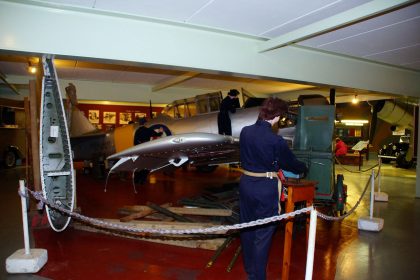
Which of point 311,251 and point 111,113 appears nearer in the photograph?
point 311,251

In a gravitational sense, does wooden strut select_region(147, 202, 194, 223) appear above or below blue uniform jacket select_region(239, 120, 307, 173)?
below

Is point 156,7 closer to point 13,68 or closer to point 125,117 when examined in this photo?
point 13,68

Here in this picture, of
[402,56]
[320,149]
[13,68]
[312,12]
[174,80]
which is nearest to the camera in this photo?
[312,12]

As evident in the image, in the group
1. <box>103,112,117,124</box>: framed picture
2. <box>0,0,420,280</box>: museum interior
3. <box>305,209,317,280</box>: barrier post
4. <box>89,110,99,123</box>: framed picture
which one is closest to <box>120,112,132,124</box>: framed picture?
<box>103,112,117,124</box>: framed picture

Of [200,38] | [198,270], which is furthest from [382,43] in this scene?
[198,270]

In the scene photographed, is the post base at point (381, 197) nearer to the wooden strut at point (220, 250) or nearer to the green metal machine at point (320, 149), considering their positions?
the green metal machine at point (320, 149)

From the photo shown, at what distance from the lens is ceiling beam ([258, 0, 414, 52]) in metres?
3.23

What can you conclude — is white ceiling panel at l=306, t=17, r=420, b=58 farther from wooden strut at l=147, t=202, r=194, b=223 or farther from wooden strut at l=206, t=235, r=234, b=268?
wooden strut at l=147, t=202, r=194, b=223

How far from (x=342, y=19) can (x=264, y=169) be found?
2.13 metres

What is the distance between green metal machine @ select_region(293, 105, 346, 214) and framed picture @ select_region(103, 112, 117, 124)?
10607mm

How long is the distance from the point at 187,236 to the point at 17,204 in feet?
14.8

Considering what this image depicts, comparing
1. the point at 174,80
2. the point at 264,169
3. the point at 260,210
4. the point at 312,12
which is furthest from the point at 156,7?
the point at 174,80

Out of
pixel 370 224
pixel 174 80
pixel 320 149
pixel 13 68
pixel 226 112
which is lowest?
pixel 370 224

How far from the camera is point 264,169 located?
9.63 ft
